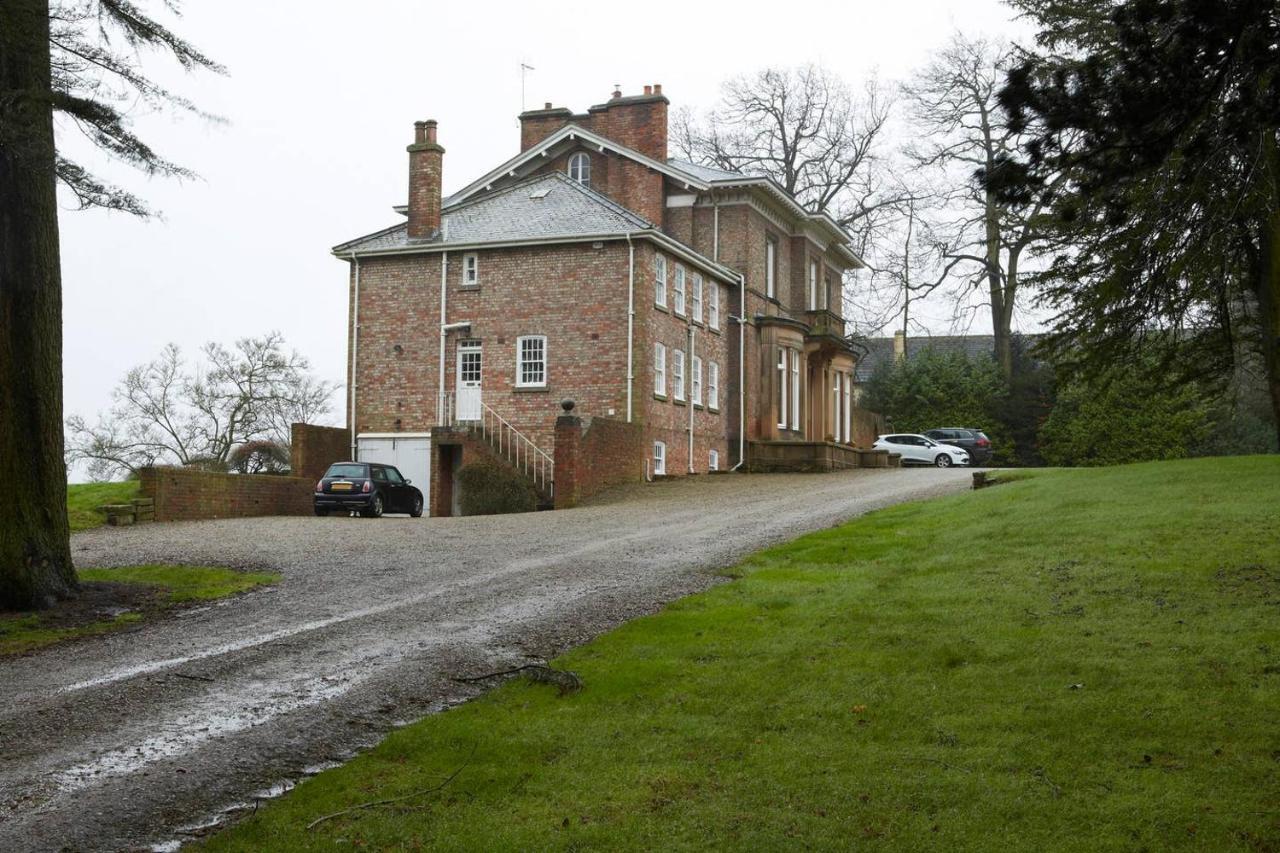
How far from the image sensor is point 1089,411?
47844 mm

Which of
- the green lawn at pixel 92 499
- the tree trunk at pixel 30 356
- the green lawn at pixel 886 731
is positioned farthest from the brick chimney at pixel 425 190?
the green lawn at pixel 886 731

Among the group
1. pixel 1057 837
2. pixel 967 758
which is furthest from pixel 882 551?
pixel 1057 837

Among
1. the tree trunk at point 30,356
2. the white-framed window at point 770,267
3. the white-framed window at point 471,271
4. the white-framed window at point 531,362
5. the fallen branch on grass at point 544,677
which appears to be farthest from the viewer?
the white-framed window at point 770,267

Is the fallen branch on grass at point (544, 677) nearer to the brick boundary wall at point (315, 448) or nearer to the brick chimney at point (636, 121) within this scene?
the brick boundary wall at point (315, 448)

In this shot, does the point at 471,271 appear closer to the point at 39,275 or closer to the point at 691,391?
the point at 691,391

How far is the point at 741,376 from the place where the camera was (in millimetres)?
41906

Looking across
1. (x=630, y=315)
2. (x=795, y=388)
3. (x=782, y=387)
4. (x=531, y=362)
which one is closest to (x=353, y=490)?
(x=531, y=362)

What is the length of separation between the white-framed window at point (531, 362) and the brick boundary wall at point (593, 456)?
227 cm

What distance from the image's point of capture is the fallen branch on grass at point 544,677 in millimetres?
9367

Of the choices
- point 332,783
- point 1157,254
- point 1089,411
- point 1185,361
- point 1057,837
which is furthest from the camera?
point 1089,411

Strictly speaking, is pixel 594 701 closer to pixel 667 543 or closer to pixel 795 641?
pixel 795 641

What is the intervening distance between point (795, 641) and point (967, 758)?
9.85ft

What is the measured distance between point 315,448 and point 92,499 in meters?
9.34

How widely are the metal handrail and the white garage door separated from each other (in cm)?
98
